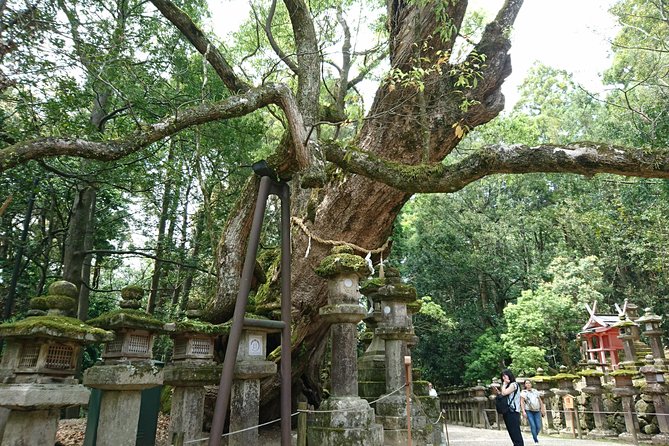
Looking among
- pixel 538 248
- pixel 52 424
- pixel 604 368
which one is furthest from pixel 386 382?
pixel 538 248

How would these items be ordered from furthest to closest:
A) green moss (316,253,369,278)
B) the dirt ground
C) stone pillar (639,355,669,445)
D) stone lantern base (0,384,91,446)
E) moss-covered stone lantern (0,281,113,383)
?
stone pillar (639,355,669,445) < the dirt ground < green moss (316,253,369,278) < moss-covered stone lantern (0,281,113,383) < stone lantern base (0,384,91,446)

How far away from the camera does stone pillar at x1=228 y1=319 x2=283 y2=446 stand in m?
4.15

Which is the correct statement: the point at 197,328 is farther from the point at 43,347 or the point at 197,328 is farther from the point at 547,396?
the point at 547,396

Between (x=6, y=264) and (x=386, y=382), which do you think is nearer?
(x=386, y=382)

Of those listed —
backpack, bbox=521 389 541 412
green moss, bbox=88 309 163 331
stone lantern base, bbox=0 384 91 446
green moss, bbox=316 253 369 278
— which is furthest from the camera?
backpack, bbox=521 389 541 412

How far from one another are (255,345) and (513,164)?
3.09 m

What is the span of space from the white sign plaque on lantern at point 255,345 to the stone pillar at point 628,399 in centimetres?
894

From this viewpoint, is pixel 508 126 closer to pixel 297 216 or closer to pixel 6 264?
pixel 297 216

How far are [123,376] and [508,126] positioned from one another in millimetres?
8385

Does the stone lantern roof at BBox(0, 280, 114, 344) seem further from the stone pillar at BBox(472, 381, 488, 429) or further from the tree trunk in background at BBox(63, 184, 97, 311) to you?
the stone pillar at BBox(472, 381, 488, 429)

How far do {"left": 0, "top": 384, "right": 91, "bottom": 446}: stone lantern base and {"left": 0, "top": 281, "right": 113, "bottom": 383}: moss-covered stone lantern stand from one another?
3.9 inches

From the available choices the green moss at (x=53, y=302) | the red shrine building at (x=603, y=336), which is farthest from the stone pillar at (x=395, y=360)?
the red shrine building at (x=603, y=336)

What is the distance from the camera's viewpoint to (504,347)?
1691 cm

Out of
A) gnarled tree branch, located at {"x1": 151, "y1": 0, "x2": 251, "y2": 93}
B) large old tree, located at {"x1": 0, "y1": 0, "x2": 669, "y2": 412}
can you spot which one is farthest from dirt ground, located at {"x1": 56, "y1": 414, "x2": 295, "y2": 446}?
gnarled tree branch, located at {"x1": 151, "y1": 0, "x2": 251, "y2": 93}
